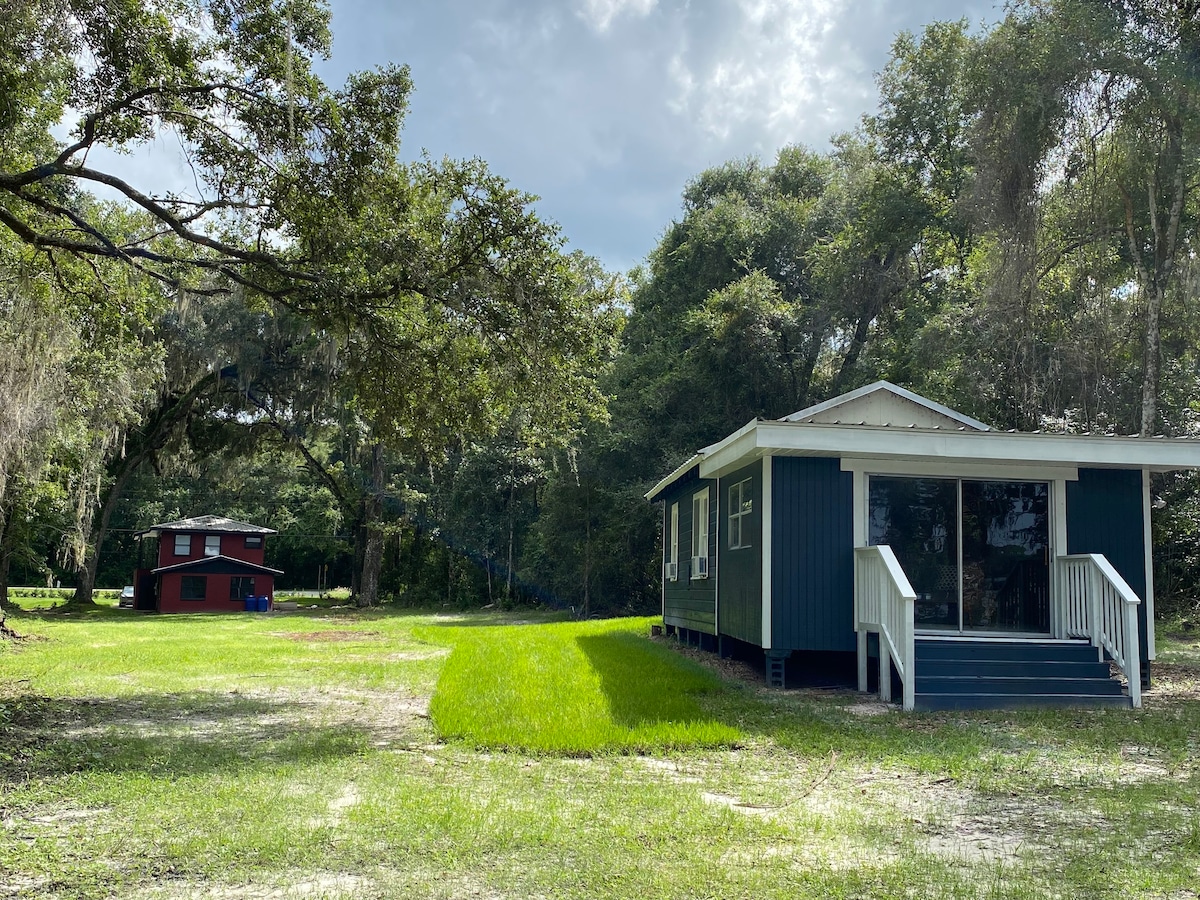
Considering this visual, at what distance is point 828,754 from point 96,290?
8630 mm

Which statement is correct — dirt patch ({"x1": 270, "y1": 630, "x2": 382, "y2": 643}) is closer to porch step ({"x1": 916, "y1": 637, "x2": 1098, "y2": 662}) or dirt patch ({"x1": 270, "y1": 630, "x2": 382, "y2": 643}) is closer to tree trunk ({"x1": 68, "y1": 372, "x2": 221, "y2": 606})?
tree trunk ({"x1": 68, "y1": 372, "x2": 221, "y2": 606})

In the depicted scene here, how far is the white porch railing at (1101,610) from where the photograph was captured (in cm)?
821

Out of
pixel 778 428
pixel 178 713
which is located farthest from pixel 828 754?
pixel 178 713

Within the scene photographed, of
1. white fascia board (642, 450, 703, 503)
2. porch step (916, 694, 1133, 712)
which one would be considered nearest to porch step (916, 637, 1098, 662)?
porch step (916, 694, 1133, 712)

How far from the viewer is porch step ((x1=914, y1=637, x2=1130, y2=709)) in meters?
8.12

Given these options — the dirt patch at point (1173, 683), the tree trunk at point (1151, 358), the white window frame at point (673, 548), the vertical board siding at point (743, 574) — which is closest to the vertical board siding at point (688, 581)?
the white window frame at point (673, 548)

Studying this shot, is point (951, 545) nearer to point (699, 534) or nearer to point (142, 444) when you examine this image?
point (699, 534)

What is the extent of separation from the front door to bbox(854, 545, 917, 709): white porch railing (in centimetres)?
80

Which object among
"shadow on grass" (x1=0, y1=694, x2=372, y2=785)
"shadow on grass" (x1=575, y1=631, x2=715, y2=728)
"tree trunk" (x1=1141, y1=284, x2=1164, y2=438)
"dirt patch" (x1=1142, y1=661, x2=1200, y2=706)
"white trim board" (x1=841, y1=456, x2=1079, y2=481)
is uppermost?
"tree trunk" (x1=1141, y1=284, x2=1164, y2=438)

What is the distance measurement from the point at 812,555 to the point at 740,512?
147cm

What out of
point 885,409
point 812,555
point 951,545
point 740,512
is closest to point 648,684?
point 812,555

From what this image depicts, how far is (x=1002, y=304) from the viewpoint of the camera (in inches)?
627

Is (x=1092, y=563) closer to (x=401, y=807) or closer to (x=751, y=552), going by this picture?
(x=751, y=552)

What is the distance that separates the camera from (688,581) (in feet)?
46.4
